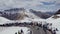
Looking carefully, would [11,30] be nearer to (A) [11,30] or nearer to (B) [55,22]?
(A) [11,30]

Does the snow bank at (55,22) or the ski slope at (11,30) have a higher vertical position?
the snow bank at (55,22)

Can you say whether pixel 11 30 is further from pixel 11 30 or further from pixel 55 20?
pixel 55 20

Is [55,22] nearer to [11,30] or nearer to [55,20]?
[55,20]

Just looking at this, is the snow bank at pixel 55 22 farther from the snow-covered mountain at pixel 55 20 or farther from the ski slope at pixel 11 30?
the ski slope at pixel 11 30

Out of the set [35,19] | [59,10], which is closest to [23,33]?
[35,19]

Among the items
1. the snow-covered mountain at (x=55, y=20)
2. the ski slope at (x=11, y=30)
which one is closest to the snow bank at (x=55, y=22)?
the snow-covered mountain at (x=55, y=20)

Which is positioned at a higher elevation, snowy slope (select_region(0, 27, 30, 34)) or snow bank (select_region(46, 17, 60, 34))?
snow bank (select_region(46, 17, 60, 34))

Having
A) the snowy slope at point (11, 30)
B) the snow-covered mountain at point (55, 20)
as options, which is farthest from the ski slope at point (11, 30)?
the snow-covered mountain at point (55, 20)

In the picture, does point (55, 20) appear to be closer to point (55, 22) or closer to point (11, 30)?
point (55, 22)

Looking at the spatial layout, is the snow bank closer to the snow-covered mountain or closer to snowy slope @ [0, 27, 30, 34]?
the snow-covered mountain

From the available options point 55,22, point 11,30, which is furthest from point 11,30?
point 55,22

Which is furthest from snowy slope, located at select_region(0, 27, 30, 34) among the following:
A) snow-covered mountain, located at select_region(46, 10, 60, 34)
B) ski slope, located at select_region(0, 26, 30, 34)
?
snow-covered mountain, located at select_region(46, 10, 60, 34)
